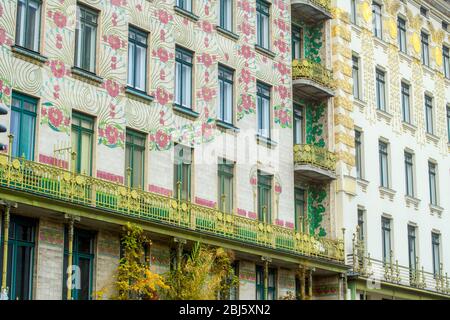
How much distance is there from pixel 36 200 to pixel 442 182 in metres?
27.4

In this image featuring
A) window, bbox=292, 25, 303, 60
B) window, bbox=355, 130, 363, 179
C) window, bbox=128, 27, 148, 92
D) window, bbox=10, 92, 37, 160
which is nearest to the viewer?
window, bbox=10, 92, 37, 160

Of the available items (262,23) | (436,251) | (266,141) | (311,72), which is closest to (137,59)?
(266,141)

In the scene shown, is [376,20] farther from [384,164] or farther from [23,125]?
[23,125]

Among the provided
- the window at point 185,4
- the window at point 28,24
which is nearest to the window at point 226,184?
the window at point 185,4

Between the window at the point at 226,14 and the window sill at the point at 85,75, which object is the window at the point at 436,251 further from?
the window sill at the point at 85,75

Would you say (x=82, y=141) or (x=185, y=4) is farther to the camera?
(x=185, y=4)

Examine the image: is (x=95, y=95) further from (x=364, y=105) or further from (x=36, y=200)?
(x=364, y=105)

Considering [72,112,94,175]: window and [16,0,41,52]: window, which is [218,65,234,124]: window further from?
[16,0,41,52]: window

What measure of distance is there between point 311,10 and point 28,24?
15.7 meters

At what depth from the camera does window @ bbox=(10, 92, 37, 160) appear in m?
29.3

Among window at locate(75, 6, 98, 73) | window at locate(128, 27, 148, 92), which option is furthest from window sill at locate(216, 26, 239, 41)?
window at locate(75, 6, 98, 73)

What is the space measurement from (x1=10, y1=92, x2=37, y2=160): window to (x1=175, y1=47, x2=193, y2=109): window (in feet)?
22.3

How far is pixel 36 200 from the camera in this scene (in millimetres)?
28266

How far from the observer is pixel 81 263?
30.5 meters
